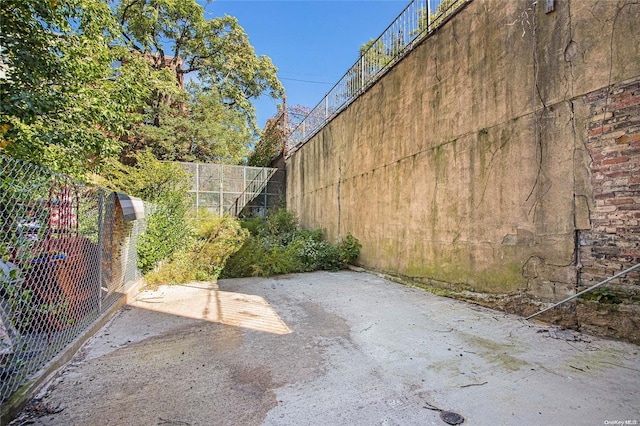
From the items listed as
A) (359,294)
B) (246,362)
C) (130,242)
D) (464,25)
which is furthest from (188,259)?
(464,25)

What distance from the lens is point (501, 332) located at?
2.87 metres

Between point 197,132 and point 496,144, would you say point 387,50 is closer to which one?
point 496,144

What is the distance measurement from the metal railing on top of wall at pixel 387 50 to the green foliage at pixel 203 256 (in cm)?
448

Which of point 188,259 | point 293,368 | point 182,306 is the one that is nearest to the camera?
point 293,368

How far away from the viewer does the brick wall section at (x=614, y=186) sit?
8.20 feet

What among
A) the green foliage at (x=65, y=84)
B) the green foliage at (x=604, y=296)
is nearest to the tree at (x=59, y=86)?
the green foliage at (x=65, y=84)

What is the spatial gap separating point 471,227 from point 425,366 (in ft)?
7.83

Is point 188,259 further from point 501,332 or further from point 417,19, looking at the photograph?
point 417,19

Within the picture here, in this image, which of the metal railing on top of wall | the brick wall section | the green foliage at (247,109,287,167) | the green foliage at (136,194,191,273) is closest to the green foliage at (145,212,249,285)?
the green foliage at (136,194,191,273)

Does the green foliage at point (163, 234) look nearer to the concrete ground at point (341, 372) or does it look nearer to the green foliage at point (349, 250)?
the concrete ground at point (341, 372)

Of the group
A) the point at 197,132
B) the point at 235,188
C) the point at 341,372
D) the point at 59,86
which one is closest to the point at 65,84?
the point at 59,86

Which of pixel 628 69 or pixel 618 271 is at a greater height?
pixel 628 69

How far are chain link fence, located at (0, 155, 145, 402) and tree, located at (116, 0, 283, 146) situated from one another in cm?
1222

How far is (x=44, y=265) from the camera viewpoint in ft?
7.89
